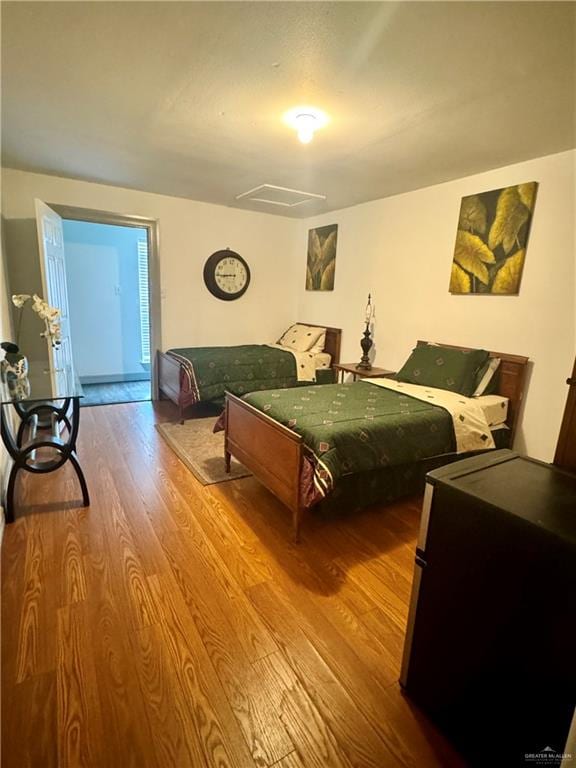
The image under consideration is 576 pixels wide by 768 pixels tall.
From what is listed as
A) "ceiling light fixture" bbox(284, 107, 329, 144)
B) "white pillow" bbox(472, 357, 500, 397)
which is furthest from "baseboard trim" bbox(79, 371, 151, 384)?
"white pillow" bbox(472, 357, 500, 397)

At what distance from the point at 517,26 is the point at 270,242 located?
3.89 m

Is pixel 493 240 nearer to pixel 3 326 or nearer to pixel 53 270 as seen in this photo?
pixel 53 270

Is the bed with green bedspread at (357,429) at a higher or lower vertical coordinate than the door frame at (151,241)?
lower

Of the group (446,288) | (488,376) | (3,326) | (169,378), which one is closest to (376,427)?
(488,376)

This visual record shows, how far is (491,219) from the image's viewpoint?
9.67 feet

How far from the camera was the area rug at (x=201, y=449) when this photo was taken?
2.91 meters

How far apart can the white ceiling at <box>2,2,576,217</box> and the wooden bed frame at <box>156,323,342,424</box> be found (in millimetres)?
1922

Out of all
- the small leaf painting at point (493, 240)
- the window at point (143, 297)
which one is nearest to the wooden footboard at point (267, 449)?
the small leaf painting at point (493, 240)

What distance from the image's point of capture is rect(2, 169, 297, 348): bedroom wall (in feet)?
12.4

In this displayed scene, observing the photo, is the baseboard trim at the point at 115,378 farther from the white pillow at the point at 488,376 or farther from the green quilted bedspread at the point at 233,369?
the white pillow at the point at 488,376

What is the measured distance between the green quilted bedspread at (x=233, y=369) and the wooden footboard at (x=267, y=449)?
1133 mm

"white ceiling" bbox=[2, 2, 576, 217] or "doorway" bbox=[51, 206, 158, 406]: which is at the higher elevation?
"white ceiling" bbox=[2, 2, 576, 217]

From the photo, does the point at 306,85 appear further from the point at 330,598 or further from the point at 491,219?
the point at 330,598

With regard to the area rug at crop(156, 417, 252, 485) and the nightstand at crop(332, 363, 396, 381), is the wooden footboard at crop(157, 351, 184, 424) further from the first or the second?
the nightstand at crop(332, 363, 396, 381)
